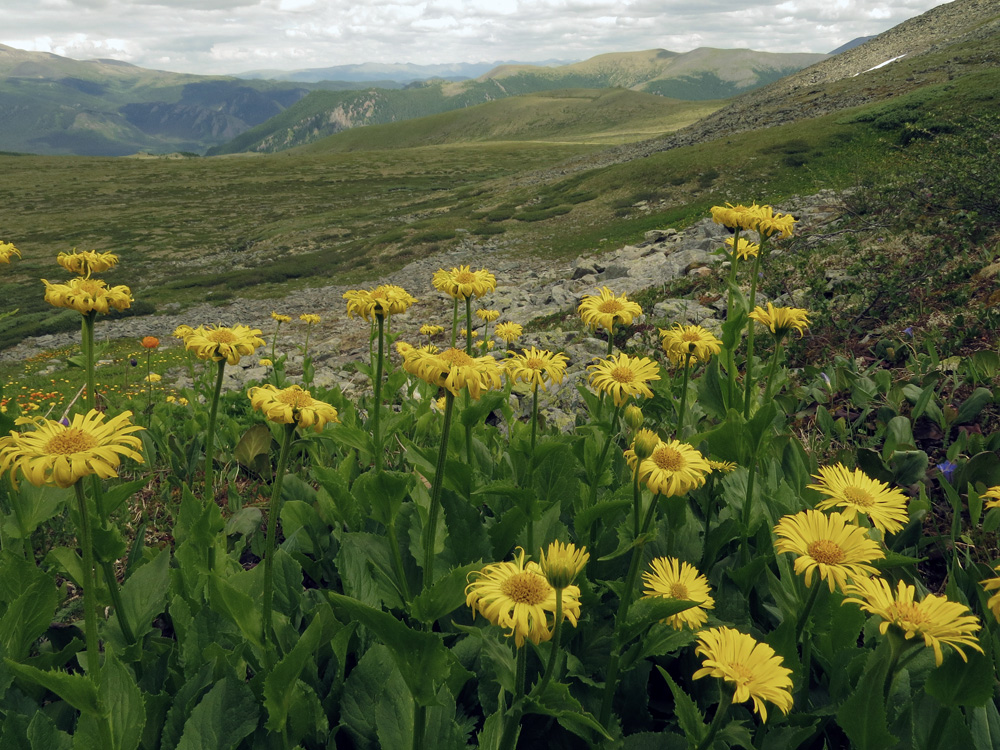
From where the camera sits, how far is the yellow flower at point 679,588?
230 cm

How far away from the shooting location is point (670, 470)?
230cm

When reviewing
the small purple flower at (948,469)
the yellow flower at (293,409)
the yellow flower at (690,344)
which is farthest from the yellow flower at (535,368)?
the small purple flower at (948,469)

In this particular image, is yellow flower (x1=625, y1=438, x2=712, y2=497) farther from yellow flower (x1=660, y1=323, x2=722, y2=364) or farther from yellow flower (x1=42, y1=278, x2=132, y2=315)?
yellow flower (x1=42, y1=278, x2=132, y2=315)

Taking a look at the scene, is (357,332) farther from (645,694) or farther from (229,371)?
(645,694)

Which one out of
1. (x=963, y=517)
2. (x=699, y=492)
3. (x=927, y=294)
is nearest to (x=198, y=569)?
(x=699, y=492)

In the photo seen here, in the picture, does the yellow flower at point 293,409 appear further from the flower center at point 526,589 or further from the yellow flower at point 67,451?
the flower center at point 526,589

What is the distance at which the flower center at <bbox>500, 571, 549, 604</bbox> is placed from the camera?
1.80 meters

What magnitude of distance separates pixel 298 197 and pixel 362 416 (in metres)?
72.7

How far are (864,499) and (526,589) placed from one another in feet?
5.08

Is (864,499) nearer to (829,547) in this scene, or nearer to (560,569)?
(829,547)

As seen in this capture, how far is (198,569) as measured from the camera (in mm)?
2854

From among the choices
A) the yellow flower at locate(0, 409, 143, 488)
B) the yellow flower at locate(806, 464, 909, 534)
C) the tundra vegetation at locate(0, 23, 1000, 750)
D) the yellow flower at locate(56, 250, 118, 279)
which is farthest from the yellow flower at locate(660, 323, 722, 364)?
the yellow flower at locate(56, 250, 118, 279)

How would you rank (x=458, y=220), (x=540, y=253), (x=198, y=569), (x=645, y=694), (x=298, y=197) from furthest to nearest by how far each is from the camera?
(x=298, y=197) → (x=458, y=220) → (x=540, y=253) → (x=198, y=569) → (x=645, y=694)

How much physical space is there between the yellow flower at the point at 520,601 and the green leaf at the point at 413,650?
7.2 inches
